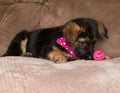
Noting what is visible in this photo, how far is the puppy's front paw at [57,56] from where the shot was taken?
205 centimetres

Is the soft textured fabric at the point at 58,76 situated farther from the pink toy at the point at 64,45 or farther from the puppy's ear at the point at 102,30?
the puppy's ear at the point at 102,30

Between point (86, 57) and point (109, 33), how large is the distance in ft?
1.11

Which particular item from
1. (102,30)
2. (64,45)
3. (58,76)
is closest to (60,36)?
(64,45)

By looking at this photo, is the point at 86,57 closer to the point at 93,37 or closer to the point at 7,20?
the point at 93,37

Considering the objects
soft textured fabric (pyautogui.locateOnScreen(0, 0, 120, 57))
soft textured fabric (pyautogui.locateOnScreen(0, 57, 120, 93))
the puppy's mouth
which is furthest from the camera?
soft textured fabric (pyautogui.locateOnScreen(0, 0, 120, 57))

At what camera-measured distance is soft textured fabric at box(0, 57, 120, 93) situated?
1.52 m

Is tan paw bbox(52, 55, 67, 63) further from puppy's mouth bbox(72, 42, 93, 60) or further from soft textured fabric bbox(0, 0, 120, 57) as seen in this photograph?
soft textured fabric bbox(0, 0, 120, 57)

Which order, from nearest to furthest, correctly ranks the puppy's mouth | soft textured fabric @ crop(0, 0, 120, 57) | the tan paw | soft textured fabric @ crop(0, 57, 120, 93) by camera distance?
soft textured fabric @ crop(0, 57, 120, 93) → the tan paw → the puppy's mouth → soft textured fabric @ crop(0, 0, 120, 57)

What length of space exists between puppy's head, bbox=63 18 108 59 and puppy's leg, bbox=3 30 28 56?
0.48 metres

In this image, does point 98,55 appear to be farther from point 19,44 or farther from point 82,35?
point 19,44

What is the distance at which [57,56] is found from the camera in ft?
6.84

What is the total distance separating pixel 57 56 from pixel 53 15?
0.52 meters

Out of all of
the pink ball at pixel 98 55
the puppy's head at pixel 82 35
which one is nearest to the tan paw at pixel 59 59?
the puppy's head at pixel 82 35

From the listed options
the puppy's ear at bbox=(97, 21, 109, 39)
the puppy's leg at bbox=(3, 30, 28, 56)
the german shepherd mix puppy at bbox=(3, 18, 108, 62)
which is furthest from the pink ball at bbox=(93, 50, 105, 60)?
the puppy's leg at bbox=(3, 30, 28, 56)
